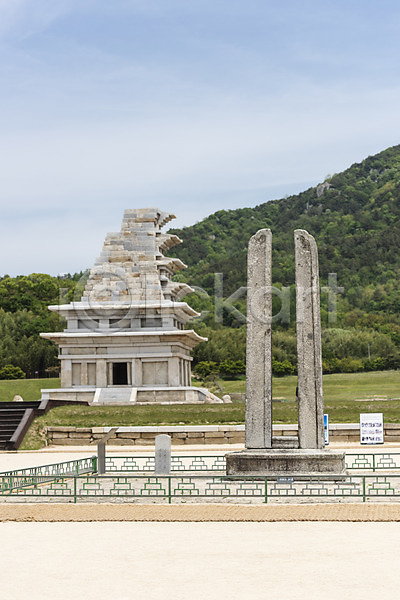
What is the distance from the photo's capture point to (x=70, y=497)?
1498 cm

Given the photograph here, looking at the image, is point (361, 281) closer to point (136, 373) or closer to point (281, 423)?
point (136, 373)

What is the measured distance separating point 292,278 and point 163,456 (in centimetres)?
7253

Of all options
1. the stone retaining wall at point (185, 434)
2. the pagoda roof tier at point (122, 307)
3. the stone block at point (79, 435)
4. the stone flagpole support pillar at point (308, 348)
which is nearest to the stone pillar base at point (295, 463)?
the stone flagpole support pillar at point (308, 348)

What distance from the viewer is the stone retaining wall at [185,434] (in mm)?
27812

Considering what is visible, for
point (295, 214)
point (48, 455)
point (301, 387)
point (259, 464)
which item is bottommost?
point (48, 455)

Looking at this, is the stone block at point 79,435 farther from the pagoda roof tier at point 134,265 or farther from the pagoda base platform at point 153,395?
the pagoda roof tier at point 134,265

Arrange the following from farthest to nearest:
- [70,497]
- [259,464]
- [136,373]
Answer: [136,373] < [259,464] < [70,497]

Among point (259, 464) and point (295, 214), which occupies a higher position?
point (295, 214)

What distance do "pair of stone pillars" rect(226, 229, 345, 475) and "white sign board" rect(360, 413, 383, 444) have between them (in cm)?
950

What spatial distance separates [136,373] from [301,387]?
2628 cm

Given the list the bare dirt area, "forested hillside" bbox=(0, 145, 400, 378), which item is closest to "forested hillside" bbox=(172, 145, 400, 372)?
Answer: "forested hillside" bbox=(0, 145, 400, 378)

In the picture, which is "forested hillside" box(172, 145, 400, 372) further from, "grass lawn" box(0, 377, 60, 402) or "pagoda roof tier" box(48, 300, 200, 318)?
"pagoda roof tier" box(48, 300, 200, 318)

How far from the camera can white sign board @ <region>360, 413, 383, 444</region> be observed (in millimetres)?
25984
